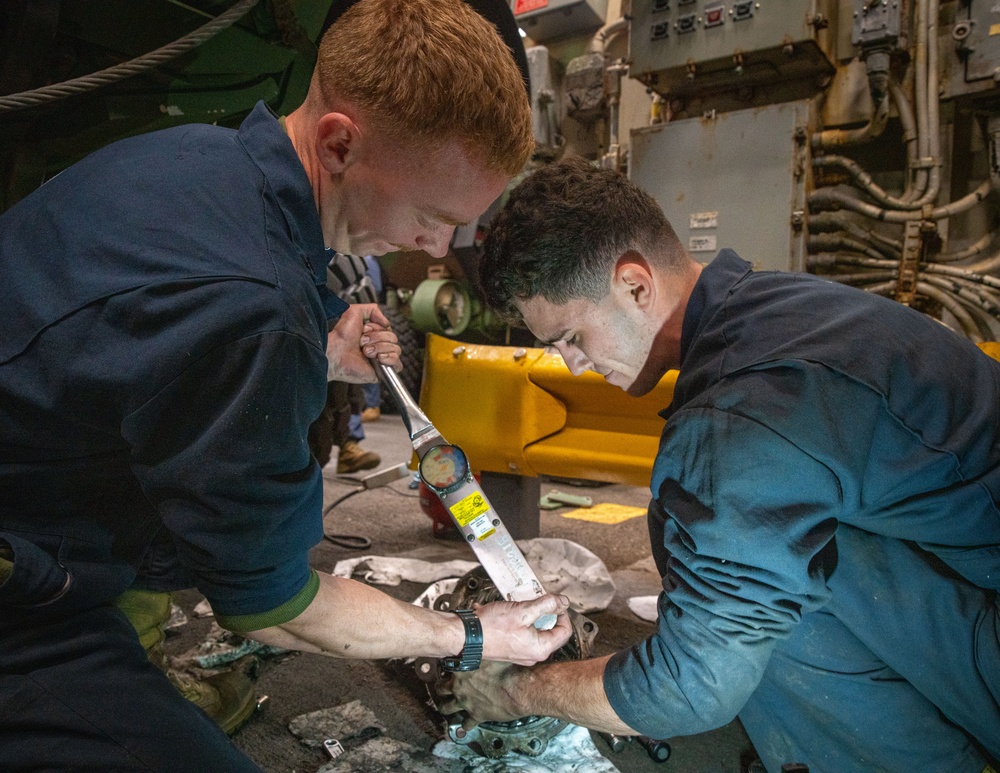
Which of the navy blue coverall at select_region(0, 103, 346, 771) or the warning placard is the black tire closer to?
the warning placard

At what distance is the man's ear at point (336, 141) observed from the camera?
1.06m

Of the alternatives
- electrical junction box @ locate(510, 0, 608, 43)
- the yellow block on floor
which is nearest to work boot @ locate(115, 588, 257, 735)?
the yellow block on floor

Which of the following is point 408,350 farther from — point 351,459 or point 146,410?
point 146,410

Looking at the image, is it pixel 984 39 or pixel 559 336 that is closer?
pixel 559 336

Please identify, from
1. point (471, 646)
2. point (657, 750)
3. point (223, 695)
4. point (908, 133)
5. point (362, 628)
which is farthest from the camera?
point (908, 133)

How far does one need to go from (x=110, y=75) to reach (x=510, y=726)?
68.9 inches

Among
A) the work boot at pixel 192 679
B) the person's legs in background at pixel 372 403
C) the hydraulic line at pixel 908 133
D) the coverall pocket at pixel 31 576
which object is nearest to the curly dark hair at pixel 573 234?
the coverall pocket at pixel 31 576

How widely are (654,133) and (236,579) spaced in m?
4.52

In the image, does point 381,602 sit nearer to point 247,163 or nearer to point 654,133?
point 247,163

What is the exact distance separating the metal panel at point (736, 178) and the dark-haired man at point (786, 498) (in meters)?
3.33

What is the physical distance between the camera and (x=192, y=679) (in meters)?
1.68

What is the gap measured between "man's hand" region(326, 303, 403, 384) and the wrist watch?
31.6 inches

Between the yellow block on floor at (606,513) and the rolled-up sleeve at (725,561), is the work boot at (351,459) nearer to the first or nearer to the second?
the yellow block on floor at (606,513)

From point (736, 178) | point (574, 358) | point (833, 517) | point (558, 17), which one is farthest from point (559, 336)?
point (558, 17)
